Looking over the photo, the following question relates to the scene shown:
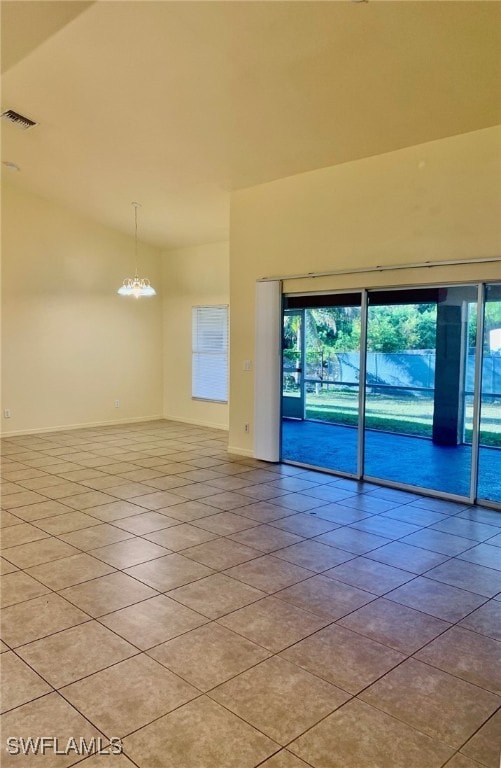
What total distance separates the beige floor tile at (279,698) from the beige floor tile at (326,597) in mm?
571

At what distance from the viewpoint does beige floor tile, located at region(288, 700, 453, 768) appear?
1897 mm

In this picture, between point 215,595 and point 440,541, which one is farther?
point 440,541

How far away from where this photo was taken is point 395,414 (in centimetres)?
558

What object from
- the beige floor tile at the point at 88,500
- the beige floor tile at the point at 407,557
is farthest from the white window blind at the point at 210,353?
the beige floor tile at the point at 407,557

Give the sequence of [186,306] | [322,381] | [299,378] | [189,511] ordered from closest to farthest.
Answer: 1. [189,511]
2. [322,381]
3. [299,378]
4. [186,306]

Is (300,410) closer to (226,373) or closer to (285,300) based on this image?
(285,300)

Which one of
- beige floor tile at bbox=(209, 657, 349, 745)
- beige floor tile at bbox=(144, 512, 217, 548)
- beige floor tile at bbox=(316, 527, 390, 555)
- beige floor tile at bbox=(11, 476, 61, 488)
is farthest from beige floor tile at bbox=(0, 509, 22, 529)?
beige floor tile at bbox=(209, 657, 349, 745)

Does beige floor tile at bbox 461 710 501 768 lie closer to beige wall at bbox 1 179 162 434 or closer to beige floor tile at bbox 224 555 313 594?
beige floor tile at bbox 224 555 313 594

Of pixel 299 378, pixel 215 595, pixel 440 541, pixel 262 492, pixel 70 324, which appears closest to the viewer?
pixel 215 595

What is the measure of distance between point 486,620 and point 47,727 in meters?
2.23

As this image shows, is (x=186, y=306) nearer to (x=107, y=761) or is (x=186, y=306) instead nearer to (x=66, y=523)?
(x=66, y=523)

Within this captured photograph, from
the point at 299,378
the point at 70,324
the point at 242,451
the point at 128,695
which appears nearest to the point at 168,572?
the point at 128,695

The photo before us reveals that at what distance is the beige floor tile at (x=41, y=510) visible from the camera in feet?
14.7

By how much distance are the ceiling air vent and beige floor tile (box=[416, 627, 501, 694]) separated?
19.3 ft
